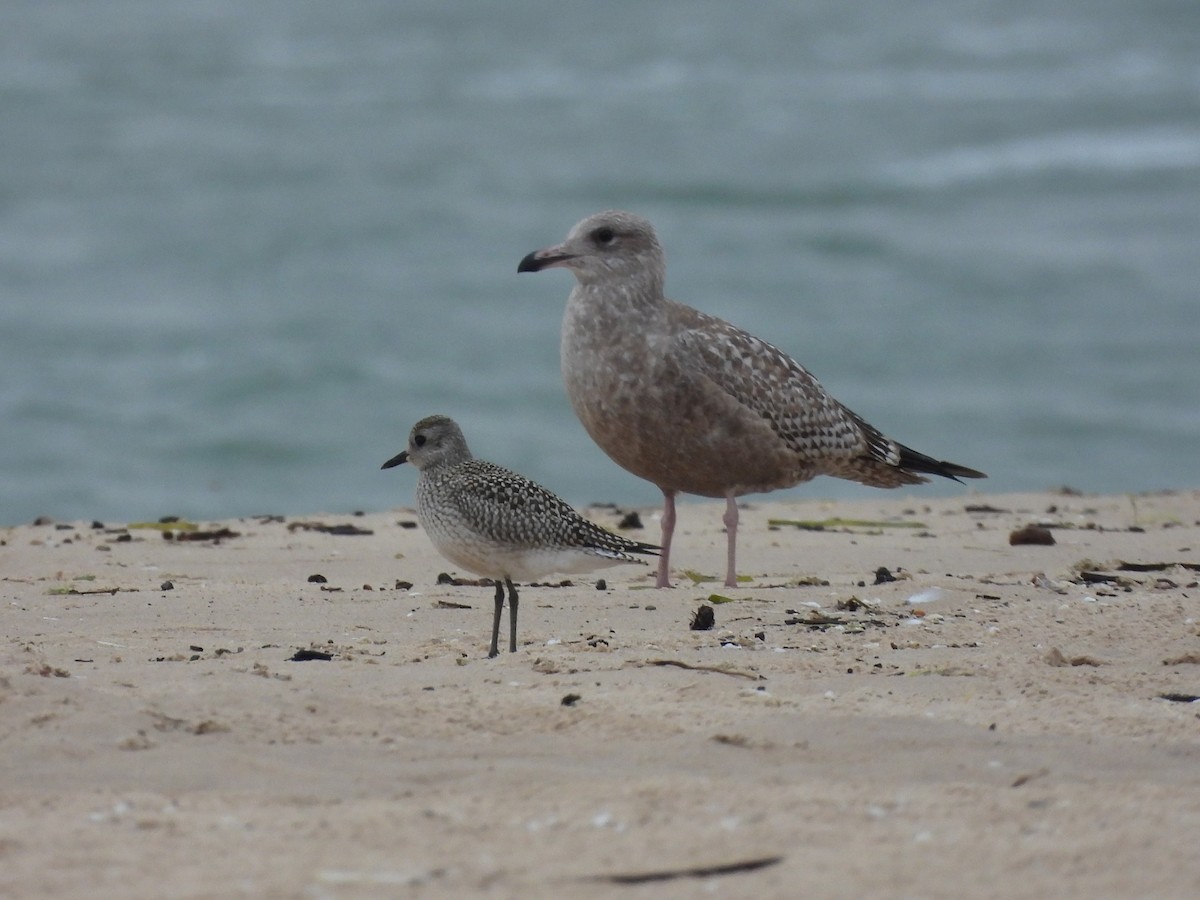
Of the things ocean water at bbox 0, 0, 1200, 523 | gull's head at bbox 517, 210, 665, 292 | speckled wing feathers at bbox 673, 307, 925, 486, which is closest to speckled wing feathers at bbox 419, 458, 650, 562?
speckled wing feathers at bbox 673, 307, 925, 486

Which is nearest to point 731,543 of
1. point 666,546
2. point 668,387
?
point 666,546

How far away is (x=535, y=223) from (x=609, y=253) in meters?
17.6

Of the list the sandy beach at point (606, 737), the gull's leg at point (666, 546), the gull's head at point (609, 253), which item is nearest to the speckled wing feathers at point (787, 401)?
the gull's head at point (609, 253)

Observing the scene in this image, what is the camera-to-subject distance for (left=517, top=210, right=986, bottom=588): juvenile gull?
838cm

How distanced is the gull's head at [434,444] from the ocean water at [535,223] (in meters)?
9.29

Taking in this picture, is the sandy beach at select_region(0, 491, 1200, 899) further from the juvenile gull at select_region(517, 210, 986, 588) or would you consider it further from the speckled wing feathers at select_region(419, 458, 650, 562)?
the juvenile gull at select_region(517, 210, 986, 588)

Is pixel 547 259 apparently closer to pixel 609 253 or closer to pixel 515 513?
pixel 609 253

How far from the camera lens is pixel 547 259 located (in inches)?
342

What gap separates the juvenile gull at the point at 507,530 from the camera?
6.93m

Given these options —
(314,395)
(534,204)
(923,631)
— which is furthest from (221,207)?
(923,631)

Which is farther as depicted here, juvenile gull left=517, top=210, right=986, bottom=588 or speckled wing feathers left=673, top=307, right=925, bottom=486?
speckled wing feathers left=673, top=307, right=925, bottom=486

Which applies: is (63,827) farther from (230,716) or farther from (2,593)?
(2,593)

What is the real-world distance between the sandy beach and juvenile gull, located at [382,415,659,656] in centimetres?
26

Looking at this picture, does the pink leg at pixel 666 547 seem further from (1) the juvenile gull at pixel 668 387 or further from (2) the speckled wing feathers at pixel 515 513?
(2) the speckled wing feathers at pixel 515 513
